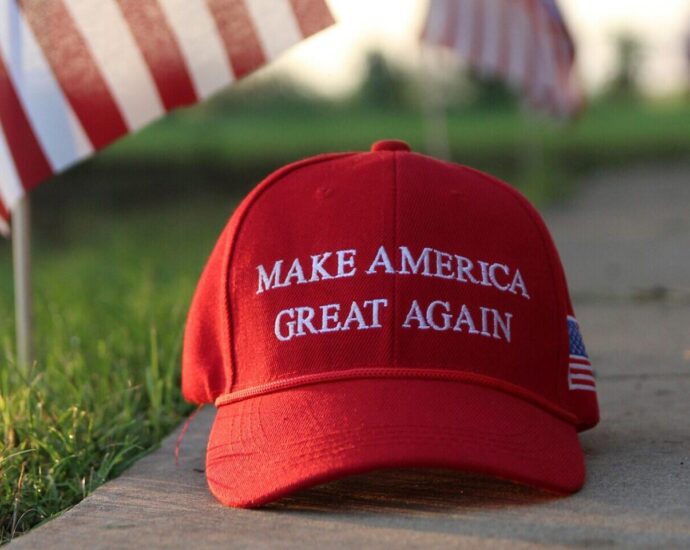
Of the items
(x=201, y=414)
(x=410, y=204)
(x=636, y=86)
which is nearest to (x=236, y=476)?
(x=410, y=204)

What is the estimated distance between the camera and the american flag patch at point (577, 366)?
7.13 ft

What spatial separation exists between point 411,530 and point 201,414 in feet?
3.76

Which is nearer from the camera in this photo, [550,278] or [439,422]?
[439,422]

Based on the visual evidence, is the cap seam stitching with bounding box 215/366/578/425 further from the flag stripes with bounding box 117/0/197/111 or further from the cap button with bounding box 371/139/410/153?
the flag stripes with bounding box 117/0/197/111

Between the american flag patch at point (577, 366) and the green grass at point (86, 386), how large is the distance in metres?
0.90

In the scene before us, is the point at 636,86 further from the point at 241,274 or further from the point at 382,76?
the point at 241,274

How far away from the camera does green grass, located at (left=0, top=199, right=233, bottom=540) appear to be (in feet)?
7.84

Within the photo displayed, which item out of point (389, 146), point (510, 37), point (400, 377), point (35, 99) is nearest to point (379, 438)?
point (400, 377)

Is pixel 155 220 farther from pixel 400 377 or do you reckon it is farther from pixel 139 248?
pixel 400 377

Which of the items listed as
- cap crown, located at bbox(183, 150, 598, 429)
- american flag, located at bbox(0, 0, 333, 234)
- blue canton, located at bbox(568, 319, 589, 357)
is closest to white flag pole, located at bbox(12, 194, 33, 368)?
american flag, located at bbox(0, 0, 333, 234)

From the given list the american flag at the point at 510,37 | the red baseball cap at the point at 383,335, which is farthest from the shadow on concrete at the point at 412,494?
the american flag at the point at 510,37

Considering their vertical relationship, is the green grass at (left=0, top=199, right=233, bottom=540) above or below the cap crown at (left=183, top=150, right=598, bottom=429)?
below

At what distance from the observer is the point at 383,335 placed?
2.00 m

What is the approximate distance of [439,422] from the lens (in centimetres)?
188
